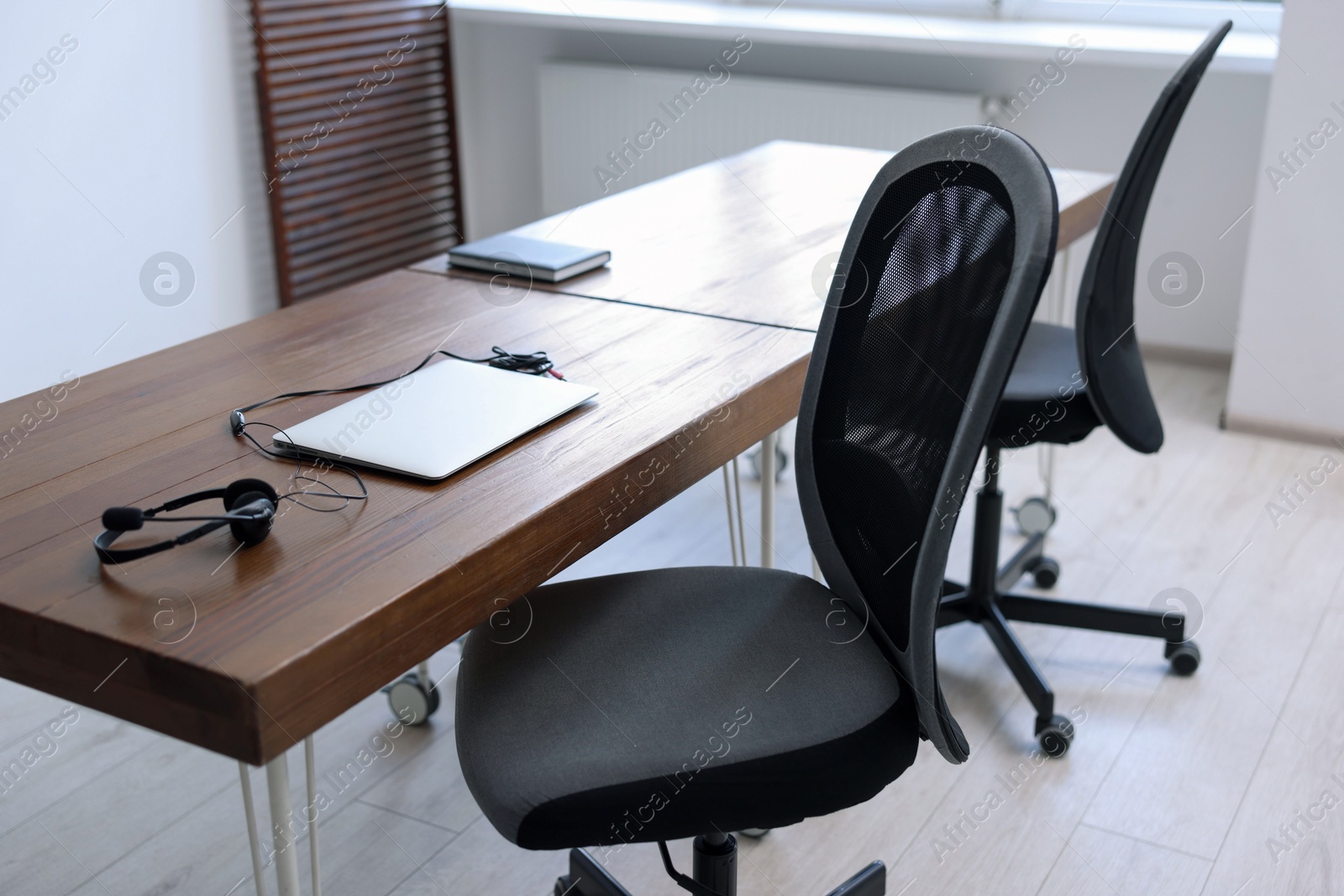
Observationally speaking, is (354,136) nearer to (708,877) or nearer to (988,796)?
(988,796)

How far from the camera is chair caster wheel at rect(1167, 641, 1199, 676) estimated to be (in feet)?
6.99

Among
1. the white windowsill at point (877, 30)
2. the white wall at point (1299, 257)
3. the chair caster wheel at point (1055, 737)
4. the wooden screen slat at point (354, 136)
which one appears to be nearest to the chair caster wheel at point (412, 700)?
the chair caster wheel at point (1055, 737)

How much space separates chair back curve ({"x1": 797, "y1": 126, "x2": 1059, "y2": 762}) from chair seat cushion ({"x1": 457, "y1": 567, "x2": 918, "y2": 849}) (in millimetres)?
62

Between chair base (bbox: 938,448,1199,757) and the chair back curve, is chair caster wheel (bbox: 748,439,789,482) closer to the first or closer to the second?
chair base (bbox: 938,448,1199,757)

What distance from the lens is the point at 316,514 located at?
3.84 feet

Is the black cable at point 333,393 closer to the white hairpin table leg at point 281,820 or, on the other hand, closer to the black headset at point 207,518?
the black headset at point 207,518

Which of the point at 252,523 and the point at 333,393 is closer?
the point at 252,523

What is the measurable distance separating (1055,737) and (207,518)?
4.50ft

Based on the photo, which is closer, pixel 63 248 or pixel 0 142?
pixel 0 142

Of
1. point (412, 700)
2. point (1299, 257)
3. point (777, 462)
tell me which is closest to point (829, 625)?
point (412, 700)

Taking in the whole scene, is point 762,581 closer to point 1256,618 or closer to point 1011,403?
point 1011,403

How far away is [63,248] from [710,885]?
2432 millimetres

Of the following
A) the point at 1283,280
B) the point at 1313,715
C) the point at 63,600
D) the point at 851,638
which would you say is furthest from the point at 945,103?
the point at 63,600

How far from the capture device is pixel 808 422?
135 centimetres
